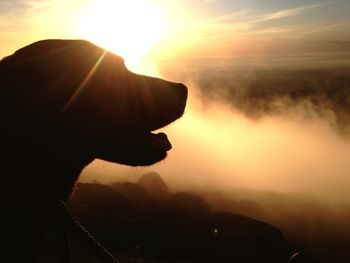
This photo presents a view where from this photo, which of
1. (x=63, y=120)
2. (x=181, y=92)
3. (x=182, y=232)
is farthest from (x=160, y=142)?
(x=182, y=232)

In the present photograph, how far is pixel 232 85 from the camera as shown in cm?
18425

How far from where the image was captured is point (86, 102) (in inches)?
102

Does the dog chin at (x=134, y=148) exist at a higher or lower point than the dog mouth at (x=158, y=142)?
lower

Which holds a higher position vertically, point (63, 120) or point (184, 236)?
point (63, 120)

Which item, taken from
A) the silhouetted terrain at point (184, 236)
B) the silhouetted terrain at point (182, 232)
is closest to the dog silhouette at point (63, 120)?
the silhouetted terrain at point (182, 232)

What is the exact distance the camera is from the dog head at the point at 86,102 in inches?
86.2

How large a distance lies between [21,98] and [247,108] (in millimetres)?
141849

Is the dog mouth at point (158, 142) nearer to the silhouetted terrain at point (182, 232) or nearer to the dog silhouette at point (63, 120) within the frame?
the dog silhouette at point (63, 120)

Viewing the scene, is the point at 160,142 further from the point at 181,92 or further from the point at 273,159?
the point at 273,159

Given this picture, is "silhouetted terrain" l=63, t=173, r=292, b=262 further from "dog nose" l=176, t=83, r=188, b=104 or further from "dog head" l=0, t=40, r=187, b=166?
"dog head" l=0, t=40, r=187, b=166

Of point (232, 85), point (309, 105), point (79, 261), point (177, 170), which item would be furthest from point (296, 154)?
point (232, 85)

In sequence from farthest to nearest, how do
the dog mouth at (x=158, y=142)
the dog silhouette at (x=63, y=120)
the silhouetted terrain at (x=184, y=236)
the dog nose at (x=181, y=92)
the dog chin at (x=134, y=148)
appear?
1. the silhouetted terrain at (x=184, y=236)
2. the dog nose at (x=181, y=92)
3. the dog mouth at (x=158, y=142)
4. the dog chin at (x=134, y=148)
5. the dog silhouette at (x=63, y=120)

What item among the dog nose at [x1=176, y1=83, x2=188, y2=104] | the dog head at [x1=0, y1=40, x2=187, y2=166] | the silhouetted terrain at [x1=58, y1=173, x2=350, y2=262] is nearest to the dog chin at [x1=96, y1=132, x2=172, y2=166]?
the dog head at [x1=0, y1=40, x2=187, y2=166]

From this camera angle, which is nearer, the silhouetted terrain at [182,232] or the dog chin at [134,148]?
the dog chin at [134,148]
